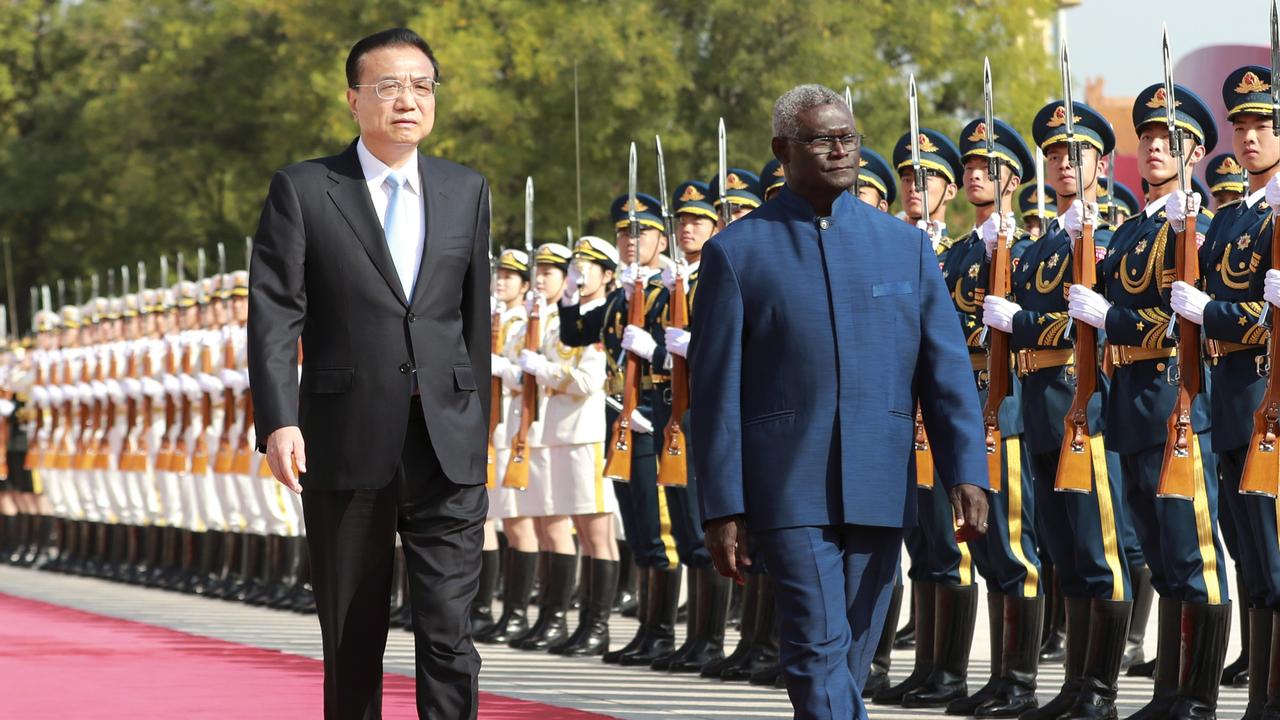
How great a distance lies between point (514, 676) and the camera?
29.6 feet

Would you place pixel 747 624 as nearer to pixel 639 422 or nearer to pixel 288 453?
pixel 639 422

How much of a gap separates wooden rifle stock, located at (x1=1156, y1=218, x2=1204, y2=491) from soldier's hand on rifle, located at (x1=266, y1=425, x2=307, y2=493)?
2772mm

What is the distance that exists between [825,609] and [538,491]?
19.3 ft

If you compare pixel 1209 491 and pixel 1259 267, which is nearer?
pixel 1259 267

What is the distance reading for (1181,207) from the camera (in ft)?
22.0

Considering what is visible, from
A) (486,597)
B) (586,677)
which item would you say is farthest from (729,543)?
(486,597)

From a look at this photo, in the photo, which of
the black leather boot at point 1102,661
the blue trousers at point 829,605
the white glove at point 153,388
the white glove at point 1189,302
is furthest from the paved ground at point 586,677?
the blue trousers at point 829,605

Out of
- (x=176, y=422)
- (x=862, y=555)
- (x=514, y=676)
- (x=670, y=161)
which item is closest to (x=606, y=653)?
(x=514, y=676)

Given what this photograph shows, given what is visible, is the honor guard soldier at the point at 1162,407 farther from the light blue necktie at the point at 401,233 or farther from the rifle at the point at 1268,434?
the light blue necktie at the point at 401,233

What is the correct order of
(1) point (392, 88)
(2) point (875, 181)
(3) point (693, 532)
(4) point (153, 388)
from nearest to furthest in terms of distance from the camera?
1. (1) point (392, 88)
2. (2) point (875, 181)
3. (3) point (693, 532)
4. (4) point (153, 388)

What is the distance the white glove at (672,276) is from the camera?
29.5 ft

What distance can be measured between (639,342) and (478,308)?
3947 mm

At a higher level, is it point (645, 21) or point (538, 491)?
point (645, 21)

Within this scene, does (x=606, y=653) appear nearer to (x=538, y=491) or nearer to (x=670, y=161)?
(x=538, y=491)
